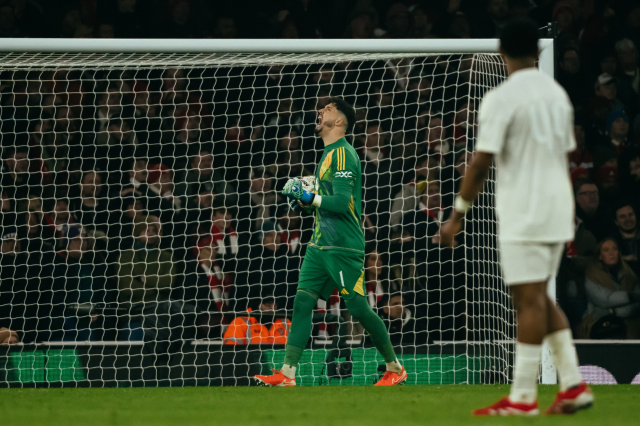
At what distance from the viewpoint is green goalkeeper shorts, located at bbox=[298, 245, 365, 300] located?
17.3 ft

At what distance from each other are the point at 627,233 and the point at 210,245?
4.08m

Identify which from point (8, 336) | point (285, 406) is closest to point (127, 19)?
point (8, 336)

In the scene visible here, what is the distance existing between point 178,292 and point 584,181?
4.16 m

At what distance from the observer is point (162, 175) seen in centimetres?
788

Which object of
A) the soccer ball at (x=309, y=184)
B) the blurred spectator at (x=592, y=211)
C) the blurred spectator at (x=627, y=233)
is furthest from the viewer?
the blurred spectator at (x=592, y=211)

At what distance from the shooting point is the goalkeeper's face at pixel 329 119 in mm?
5516

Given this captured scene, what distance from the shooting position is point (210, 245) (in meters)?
7.37

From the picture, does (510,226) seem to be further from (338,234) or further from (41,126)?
(41,126)

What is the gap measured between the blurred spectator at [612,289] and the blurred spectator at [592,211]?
514mm

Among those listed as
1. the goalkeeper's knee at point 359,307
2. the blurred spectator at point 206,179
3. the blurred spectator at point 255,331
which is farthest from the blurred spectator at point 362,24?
the goalkeeper's knee at point 359,307

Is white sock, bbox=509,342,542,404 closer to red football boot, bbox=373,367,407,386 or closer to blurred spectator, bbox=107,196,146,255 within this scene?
red football boot, bbox=373,367,407,386

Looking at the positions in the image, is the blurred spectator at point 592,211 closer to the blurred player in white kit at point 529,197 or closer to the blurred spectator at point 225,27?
the blurred spectator at point 225,27

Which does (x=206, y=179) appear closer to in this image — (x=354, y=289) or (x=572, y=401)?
(x=354, y=289)

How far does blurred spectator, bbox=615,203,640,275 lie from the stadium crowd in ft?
0.07
